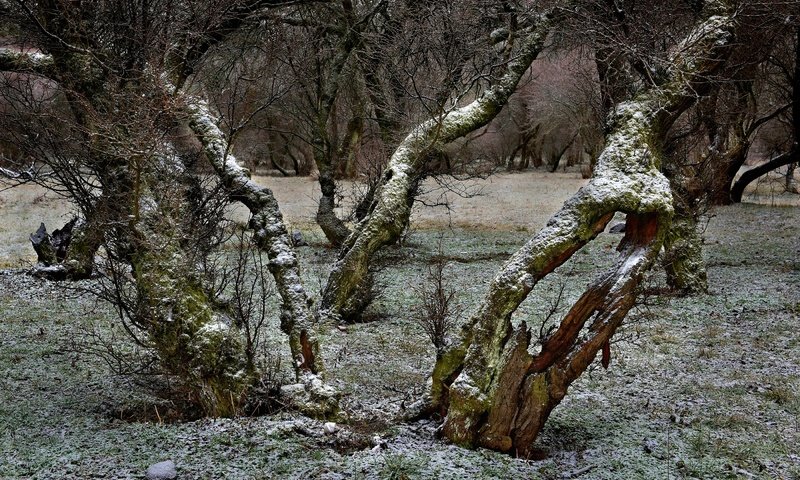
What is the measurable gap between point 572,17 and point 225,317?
776 cm

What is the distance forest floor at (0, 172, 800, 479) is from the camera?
5.74 m

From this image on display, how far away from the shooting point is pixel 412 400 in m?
7.27

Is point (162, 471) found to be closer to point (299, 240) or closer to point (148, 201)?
point (148, 201)

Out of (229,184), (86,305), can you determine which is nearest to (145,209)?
(229,184)

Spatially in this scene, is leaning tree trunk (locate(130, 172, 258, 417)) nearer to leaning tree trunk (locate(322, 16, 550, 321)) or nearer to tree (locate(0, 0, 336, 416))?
tree (locate(0, 0, 336, 416))

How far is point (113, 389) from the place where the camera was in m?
7.69

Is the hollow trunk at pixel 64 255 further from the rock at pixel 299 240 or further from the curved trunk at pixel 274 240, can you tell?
the curved trunk at pixel 274 240

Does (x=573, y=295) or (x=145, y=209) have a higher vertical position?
(x=145, y=209)

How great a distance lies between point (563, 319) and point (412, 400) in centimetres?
199

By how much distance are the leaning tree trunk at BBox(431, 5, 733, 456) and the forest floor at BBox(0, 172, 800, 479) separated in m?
0.34

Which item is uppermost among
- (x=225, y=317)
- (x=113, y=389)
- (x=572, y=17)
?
Answer: (x=572, y=17)

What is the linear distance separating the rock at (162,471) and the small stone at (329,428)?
1.35 m

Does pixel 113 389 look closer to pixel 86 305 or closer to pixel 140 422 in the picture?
pixel 140 422

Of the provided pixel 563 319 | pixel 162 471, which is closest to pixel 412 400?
pixel 563 319
